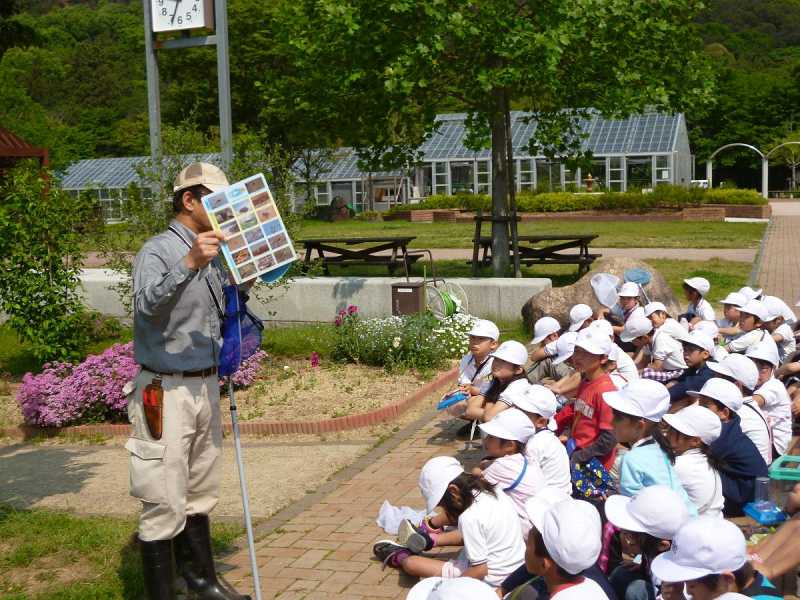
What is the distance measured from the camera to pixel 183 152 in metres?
11.1

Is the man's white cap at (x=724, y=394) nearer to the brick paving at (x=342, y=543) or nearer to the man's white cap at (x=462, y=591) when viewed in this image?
the brick paving at (x=342, y=543)

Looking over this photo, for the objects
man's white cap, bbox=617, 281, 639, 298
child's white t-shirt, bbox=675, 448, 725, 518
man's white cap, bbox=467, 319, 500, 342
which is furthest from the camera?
man's white cap, bbox=617, 281, 639, 298

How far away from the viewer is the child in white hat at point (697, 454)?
4.91 meters

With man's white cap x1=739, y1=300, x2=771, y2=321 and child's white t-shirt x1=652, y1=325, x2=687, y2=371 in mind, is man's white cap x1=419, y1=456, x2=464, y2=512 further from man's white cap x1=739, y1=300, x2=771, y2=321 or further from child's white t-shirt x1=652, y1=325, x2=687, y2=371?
man's white cap x1=739, y1=300, x2=771, y2=321

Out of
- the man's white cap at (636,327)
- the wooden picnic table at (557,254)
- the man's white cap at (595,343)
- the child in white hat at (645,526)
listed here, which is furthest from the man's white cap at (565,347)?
the wooden picnic table at (557,254)

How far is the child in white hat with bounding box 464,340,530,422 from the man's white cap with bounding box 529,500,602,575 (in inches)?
108

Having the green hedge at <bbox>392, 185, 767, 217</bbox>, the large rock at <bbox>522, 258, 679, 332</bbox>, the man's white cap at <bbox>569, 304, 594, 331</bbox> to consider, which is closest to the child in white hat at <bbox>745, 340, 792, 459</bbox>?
the man's white cap at <bbox>569, 304, 594, 331</bbox>

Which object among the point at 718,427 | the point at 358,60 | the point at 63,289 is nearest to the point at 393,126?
the point at 358,60

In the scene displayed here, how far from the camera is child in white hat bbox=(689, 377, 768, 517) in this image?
531 centimetres

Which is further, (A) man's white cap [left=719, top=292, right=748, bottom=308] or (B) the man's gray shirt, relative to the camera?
(A) man's white cap [left=719, top=292, right=748, bottom=308]

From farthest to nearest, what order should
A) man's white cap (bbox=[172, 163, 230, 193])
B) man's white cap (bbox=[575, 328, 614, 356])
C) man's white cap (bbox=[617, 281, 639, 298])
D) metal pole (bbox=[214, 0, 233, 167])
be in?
metal pole (bbox=[214, 0, 233, 167]), man's white cap (bbox=[617, 281, 639, 298]), man's white cap (bbox=[575, 328, 614, 356]), man's white cap (bbox=[172, 163, 230, 193])

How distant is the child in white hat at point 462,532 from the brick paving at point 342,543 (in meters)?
0.13

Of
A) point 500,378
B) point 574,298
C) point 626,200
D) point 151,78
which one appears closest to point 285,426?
point 500,378

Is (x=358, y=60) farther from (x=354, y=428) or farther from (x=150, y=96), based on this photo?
(x=354, y=428)
